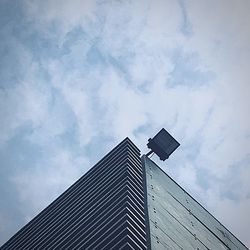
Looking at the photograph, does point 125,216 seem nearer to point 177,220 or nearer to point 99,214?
point 99,214

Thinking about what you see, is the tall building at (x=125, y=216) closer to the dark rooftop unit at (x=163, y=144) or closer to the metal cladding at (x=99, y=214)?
the metal cladding at (x=99, y=214)

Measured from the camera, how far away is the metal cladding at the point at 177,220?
9.89m

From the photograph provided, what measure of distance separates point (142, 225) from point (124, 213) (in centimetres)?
59

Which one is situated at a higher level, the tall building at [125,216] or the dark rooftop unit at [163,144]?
the dark rooftop unit at [163,144]

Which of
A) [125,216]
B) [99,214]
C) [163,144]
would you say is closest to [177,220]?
[99,214]

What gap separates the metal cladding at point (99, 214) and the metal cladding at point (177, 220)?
36 centimetres

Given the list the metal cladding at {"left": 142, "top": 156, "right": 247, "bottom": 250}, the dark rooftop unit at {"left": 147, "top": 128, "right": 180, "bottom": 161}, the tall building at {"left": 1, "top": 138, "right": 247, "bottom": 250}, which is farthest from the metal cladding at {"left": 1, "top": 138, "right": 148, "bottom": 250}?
the dark rooftop unit at {"left": 147, "top": 128, "right": 180, "bottom": 161}

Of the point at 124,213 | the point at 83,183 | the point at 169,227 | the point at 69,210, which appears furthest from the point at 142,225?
the point at 83,183

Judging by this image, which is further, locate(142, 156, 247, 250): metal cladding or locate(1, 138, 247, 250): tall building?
locate(142, 156, 247, 250): metal cladding

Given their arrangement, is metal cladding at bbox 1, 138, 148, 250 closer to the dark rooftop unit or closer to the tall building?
the tall building

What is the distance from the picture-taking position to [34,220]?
17.3 meters

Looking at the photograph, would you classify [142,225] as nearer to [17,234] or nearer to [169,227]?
[169,227]

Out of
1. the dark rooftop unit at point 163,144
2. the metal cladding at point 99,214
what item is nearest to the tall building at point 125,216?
the metal cladding at point 99,214

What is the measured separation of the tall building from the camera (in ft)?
31.0
